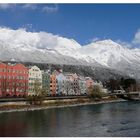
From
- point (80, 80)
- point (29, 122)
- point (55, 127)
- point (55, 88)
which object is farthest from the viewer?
point (80, 80)

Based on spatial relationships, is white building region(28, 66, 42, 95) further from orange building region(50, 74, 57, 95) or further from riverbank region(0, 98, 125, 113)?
riverbank region(0, 98, 125, 113)

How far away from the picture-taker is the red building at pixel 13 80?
31.6 metres

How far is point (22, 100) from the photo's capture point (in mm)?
26281

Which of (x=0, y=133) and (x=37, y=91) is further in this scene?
(x=37, y=91)

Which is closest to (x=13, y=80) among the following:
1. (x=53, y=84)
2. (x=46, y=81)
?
(x=46, y=81)

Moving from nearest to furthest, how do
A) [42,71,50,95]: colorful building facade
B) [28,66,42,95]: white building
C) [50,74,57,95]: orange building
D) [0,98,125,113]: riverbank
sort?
[0,98,125,113]: riverbank < [28,66,42,95]: white building < [42,71,50,95]: colorful building facade < [50,74,57,95]: orange building

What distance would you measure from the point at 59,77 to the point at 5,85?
39.5 ft

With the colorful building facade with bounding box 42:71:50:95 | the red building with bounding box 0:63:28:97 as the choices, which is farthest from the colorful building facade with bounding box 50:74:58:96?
the red building with bounding box 0:63:28:97

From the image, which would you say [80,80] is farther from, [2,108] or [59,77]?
[2,108]

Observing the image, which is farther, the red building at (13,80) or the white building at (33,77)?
the white building at (33,77)

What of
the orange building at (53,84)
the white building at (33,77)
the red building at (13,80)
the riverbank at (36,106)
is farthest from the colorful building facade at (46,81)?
the riverbank at (36,106)

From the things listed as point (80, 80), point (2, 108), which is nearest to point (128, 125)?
point (2, 108)

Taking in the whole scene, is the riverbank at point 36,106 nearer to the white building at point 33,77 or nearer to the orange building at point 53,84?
the white building at point 33,77

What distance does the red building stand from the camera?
3156cm
